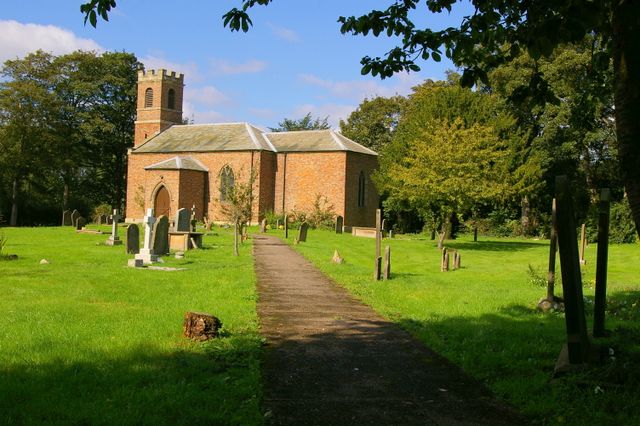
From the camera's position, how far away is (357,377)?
590 centimetres

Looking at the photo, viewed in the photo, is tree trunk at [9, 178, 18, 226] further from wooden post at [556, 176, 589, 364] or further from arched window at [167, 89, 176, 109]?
wooden post at [556, 176, 589, 364]

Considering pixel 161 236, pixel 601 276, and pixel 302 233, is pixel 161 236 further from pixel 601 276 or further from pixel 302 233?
pixel 601 276

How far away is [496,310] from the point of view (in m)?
9.96

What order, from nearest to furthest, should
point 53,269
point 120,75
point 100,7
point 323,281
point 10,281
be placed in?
point 100,7 < point 10,281 < point 323,281 < point 53,269 < point 120,75

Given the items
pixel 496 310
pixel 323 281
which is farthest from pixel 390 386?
pixel 323 281

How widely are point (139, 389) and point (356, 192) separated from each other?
39.1m

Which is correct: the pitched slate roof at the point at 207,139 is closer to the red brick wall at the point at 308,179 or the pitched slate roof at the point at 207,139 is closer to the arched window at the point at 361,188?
the red brick wall at the point at 308,179

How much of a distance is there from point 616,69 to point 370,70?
9.09 feet

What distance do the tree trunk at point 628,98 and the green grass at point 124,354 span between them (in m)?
3.70

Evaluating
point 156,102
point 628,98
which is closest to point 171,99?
point 156,102

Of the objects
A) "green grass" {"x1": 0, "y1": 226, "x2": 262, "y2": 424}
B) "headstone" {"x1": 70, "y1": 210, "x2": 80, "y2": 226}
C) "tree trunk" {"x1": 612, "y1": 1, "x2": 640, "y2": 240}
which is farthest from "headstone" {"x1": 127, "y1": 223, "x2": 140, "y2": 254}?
"headstone" {"x1": 70, "y1": 210, "x2": 80, "y2": 226}

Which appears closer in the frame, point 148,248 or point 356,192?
point 148,248

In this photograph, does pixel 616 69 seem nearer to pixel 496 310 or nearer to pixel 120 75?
pixel 496 310

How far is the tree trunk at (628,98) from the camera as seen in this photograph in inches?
200
